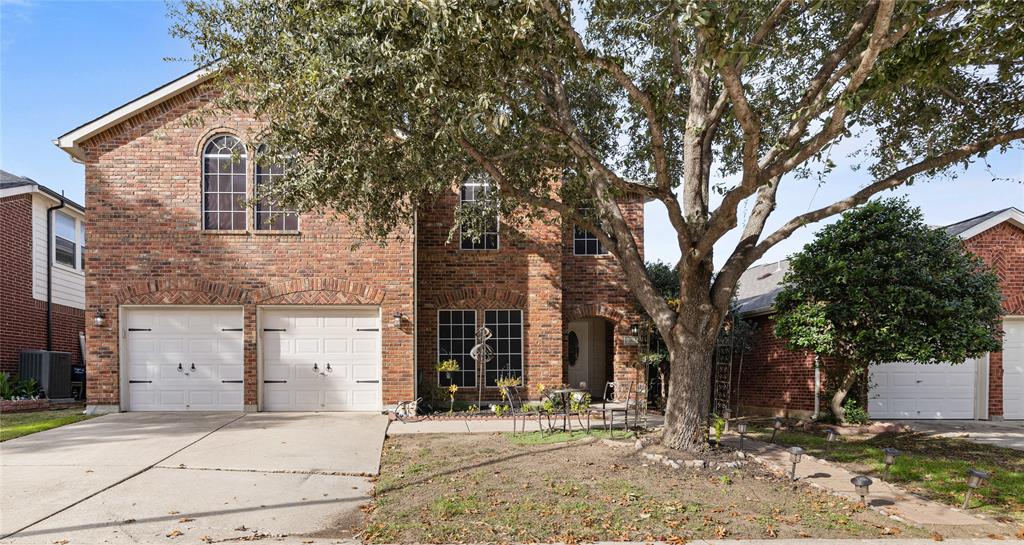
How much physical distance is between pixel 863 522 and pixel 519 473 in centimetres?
370

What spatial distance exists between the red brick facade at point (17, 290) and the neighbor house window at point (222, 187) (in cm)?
609

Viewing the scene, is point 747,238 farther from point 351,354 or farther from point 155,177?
point 155,177

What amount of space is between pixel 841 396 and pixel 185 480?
37.9 ft

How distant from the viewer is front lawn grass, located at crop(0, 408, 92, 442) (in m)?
10.2

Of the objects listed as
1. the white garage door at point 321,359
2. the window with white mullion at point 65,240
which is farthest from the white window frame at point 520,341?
the window with white mullion at point 65,240

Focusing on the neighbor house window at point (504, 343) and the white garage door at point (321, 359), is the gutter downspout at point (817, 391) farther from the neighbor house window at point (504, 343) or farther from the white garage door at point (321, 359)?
the white garage door at point (321, 359)

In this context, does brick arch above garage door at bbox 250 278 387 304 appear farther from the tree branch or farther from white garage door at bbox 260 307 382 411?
the tree branch

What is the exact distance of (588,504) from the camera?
6441 millimetres

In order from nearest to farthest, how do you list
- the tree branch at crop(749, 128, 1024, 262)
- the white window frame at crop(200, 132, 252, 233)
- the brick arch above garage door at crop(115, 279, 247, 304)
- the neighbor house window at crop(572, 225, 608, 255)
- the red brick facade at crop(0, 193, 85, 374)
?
the tree branch at crop(749, 128, 1024, 262), the brick arch above garage door at crop(115, 279, 247, 304), the white window frame at crop(200, 132, 252, 233), the red brick facade at crop(0, 193, 85, 374), the neighbor house window at crop(572, 225, 608, 255)

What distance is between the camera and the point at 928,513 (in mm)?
6562

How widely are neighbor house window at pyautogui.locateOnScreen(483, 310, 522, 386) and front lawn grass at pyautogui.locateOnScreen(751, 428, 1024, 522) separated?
17.1 ft

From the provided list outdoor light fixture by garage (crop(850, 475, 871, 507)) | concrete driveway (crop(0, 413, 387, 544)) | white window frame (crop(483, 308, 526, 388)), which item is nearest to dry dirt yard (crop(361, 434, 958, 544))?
outdoor light fixture by garage (crop(850, 475, 871, 507))

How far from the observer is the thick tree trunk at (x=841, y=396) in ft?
40.3

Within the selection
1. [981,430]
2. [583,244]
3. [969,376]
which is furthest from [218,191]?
[969,376]
